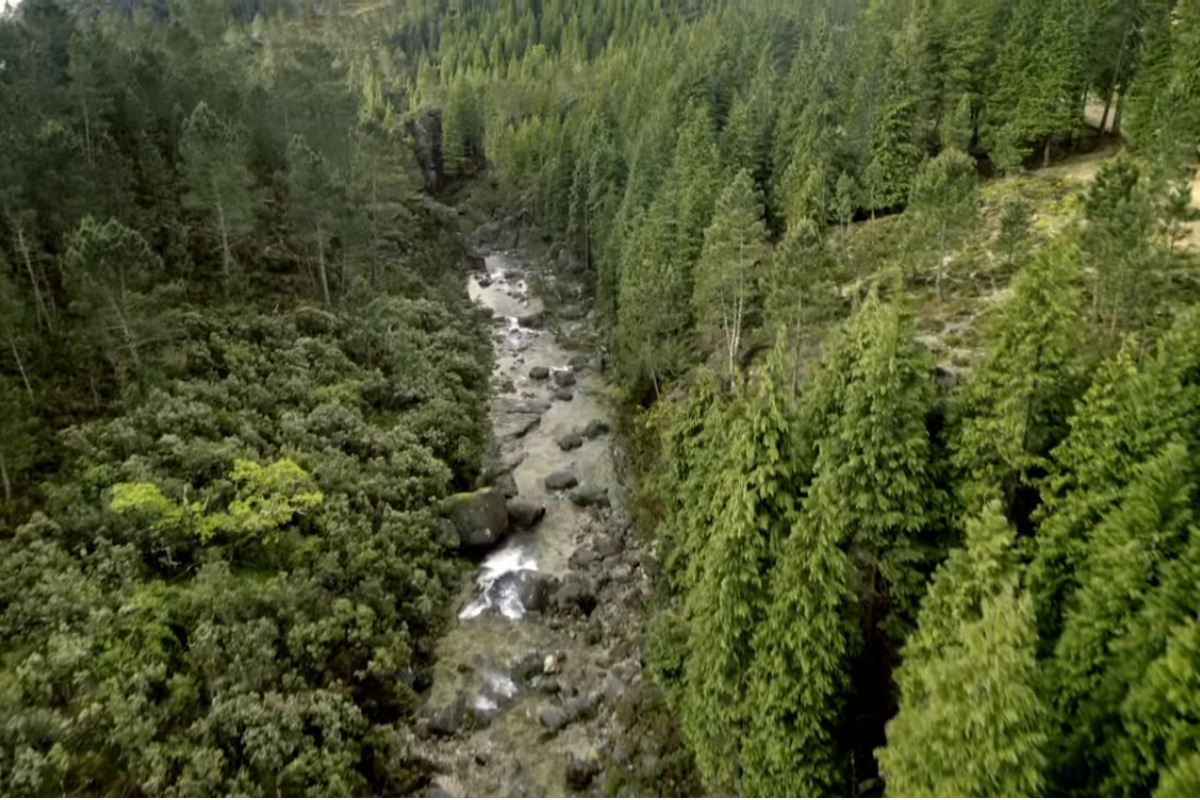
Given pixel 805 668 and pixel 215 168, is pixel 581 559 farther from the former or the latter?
pixel 215 168

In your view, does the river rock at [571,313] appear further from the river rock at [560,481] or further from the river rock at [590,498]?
the river rock at [590,498]

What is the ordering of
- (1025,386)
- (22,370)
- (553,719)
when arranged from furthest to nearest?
(22,370), (553,719), (1025,386)

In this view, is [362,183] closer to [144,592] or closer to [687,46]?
[144,592]

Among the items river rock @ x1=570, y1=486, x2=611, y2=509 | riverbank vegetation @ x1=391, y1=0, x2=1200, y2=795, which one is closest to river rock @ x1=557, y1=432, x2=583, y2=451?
riverbank vegetation @ x1=391, y1=0, x2=1200, y2=795

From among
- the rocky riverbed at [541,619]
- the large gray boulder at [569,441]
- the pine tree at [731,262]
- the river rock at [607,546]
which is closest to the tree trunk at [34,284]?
the rocky riverbed at [541,619]

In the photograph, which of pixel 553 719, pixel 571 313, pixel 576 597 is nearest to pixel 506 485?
pixel 576 597

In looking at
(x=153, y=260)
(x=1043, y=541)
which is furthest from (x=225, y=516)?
(x=1043, y=541)
